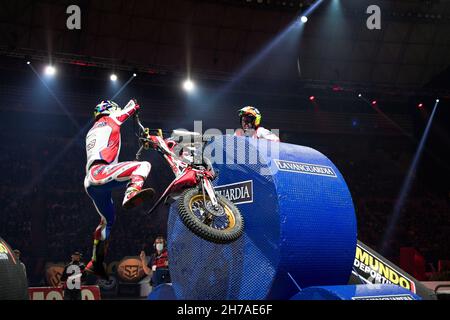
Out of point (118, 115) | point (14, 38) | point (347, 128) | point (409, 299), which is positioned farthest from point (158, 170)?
point (409, 299)

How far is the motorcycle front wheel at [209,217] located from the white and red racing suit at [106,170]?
62cm

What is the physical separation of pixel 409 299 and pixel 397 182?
2310 centimetres

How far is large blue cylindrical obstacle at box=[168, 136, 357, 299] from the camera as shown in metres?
5.26

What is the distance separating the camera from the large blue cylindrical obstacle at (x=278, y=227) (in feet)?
17.3

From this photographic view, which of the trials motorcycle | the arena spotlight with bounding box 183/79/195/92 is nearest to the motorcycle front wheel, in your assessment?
the trials motorcycle

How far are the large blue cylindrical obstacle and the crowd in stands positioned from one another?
1109 cm

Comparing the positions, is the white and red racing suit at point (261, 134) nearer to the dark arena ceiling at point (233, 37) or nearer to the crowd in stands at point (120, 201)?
the crowd in stands at point (120, 201)

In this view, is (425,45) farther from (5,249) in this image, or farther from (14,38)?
(5,249)

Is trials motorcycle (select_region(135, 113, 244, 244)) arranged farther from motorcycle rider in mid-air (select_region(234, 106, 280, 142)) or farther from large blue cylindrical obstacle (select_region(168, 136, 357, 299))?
motorcycle rider in mid-air (select_region(234, 106, 280, 142))

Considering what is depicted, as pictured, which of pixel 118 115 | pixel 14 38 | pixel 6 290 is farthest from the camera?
pixel 14 38

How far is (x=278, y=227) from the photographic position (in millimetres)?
5238

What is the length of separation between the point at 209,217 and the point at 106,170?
4.62 feet

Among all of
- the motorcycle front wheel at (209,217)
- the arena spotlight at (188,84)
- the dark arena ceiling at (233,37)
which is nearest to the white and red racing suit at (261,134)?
the motorcycle front wheel at (209,217)

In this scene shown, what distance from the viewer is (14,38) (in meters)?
19.2
